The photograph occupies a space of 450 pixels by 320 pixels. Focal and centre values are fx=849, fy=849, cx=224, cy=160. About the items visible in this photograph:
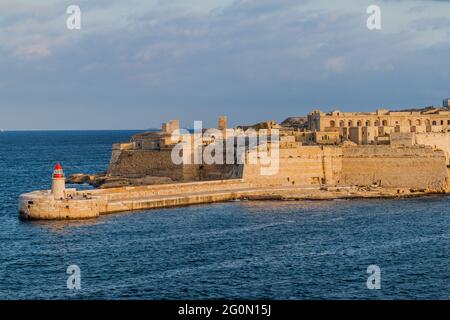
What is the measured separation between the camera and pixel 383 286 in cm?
2298

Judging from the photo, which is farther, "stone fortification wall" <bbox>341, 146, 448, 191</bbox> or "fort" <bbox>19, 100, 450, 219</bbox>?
"stone fortification wall" <bbox>341, 146, 448, 191</bbox>

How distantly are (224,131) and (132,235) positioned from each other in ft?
82.3

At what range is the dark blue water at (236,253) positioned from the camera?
22578mm

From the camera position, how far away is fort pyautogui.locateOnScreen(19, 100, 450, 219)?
38312mm

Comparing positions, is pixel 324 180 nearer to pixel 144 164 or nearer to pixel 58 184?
pixel 144 164

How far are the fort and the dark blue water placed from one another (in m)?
1.42

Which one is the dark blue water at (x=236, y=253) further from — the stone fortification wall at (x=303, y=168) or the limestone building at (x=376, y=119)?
the limestone building at (x=376, y=119)

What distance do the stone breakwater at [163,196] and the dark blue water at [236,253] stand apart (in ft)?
2.97

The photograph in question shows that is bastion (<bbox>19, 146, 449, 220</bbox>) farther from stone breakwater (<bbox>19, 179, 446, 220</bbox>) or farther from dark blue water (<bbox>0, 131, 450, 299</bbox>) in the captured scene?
dark blue water (<bbox>0, 131, 450, 299</bbox>)

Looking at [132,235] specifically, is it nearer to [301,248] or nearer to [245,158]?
[301,248]

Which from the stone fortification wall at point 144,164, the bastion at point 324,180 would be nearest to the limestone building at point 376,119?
the bastion at point 324,180

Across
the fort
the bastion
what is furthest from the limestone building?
the bastion

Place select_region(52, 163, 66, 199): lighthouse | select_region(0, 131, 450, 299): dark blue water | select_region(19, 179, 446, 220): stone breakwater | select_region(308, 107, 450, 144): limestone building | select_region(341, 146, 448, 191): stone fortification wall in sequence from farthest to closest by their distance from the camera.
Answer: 1. select_region(308, 107, 450, 144): limestone building
2. select_region(341, 146, 448, 191): stone fortification wall
3. select_region(52, 163, 66, 199): lighthouse
4. select_region(19, 179, 446, 220): stone breakwater
5. select_region(0, 131, 450, 299): dark blue water
